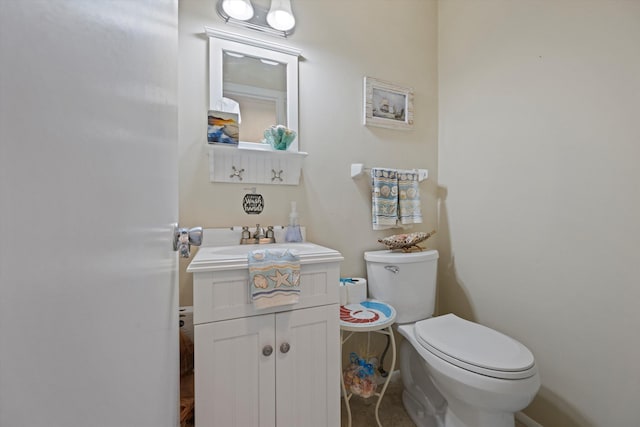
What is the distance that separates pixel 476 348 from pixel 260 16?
76.9 inches

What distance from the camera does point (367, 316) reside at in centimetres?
132

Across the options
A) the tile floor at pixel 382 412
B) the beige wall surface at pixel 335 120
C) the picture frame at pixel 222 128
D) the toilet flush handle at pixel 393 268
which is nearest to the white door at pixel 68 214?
the picture frame at pixel 222 128

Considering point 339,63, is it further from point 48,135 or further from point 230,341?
point 48,135

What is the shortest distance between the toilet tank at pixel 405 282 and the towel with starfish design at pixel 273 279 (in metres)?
0.70

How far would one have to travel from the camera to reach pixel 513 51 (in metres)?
1.45

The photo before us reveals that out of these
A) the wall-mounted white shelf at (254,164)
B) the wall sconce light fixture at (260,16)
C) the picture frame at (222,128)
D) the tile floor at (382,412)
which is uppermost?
the wall sconce light fixture at (260,16)

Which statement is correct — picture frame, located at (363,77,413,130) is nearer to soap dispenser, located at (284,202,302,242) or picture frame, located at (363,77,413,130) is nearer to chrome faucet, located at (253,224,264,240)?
soap dispenser, located at (284,202,302,242)

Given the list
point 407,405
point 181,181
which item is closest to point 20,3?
point 181,181

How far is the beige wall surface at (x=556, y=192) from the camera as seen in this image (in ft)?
3.49

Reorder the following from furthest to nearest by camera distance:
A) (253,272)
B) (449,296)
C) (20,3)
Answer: (449,296), (253,272), (20,3)

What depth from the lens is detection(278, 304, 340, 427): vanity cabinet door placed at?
39.9 inches

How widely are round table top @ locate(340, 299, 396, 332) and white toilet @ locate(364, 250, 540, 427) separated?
11 centimetres

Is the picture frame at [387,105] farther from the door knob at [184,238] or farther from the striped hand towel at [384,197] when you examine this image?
the door knob at [184,238]

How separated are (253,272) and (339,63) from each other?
4.50 feet
